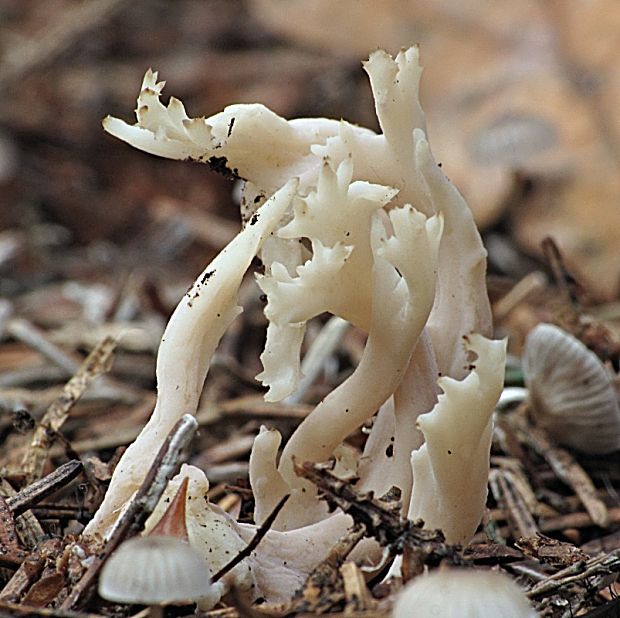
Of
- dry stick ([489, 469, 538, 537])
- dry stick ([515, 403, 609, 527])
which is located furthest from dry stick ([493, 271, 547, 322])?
dry stick ([489, 469, 538, 537])

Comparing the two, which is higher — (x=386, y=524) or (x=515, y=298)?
(x=515, y=298)

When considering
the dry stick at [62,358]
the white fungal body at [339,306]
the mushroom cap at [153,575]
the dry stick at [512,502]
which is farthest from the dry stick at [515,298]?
the mushroom cap at [153,575]

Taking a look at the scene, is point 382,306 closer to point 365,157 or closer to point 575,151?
point 365,157

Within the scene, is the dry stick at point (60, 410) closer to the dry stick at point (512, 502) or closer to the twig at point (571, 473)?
the dry stick at point (512, 502)

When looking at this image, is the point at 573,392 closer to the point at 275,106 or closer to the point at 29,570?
the point at 29,570

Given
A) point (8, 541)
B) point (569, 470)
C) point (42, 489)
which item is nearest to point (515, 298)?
point (569, 470)

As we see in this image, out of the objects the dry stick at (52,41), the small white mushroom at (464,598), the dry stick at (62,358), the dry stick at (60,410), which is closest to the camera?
the small white mushroom at (464,598)
